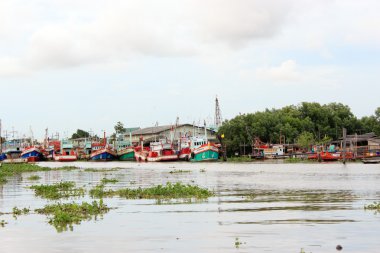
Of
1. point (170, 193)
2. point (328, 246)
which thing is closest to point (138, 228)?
point (328, 246)

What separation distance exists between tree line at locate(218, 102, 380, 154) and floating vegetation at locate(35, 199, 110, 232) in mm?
87968

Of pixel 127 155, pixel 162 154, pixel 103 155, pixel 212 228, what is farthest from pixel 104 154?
pixel 212 228

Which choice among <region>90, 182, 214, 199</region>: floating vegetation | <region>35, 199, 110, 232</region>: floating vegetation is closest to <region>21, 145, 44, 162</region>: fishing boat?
<region>90, 182, 214, 199</region>: floating vegetation

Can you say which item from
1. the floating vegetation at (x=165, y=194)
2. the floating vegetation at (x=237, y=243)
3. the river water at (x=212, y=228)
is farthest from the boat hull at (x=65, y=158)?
the floating vegetation at (x=237, y=243)

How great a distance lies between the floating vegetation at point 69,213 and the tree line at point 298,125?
3463 inches

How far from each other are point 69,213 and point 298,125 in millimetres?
100673

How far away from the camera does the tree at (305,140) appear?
354ft

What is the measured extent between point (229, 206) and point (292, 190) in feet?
30.7

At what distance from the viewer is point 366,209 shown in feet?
71.7

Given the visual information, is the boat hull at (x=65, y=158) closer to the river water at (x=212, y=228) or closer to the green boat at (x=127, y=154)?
the green boat at (x=127, y=154)

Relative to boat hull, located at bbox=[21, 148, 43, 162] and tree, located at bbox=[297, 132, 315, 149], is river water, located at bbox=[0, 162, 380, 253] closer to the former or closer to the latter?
tree, located at bbox=[297, 132, 315, 149]

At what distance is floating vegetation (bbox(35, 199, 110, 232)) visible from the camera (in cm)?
1959

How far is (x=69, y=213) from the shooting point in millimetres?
21594

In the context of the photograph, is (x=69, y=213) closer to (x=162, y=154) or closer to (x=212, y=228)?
(x=212, y=228)
